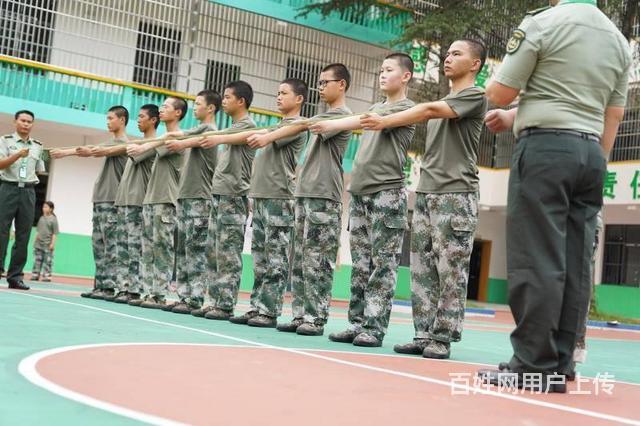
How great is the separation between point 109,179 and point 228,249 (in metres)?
2.22

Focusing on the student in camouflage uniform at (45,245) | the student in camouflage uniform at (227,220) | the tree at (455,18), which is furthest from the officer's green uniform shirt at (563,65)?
the tree at (455,18)

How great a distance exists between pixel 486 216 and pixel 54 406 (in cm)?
2319

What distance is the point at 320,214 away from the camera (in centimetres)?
557

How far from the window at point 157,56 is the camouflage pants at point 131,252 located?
9112 millimetres

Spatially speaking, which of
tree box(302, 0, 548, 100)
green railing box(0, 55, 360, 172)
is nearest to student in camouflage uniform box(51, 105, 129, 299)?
green railing box(0, 55, 360, 172)

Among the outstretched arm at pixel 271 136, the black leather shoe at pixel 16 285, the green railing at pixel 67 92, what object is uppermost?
the green railing at pixel 67 92

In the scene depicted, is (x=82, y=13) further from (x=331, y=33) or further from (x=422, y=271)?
(x=422, y=271)

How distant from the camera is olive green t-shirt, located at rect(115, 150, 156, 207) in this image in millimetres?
7547

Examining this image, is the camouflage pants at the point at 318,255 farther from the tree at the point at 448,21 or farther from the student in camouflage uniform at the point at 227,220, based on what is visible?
the tree at the point at 448,21

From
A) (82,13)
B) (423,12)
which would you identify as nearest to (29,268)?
(82,13)

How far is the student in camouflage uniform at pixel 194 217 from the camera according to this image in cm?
677

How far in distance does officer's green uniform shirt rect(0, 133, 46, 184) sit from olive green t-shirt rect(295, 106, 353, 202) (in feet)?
12.9

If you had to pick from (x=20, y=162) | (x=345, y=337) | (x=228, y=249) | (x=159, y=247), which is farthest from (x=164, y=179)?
(x=345, y=337)

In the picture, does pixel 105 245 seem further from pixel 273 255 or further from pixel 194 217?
pixel 273 255
